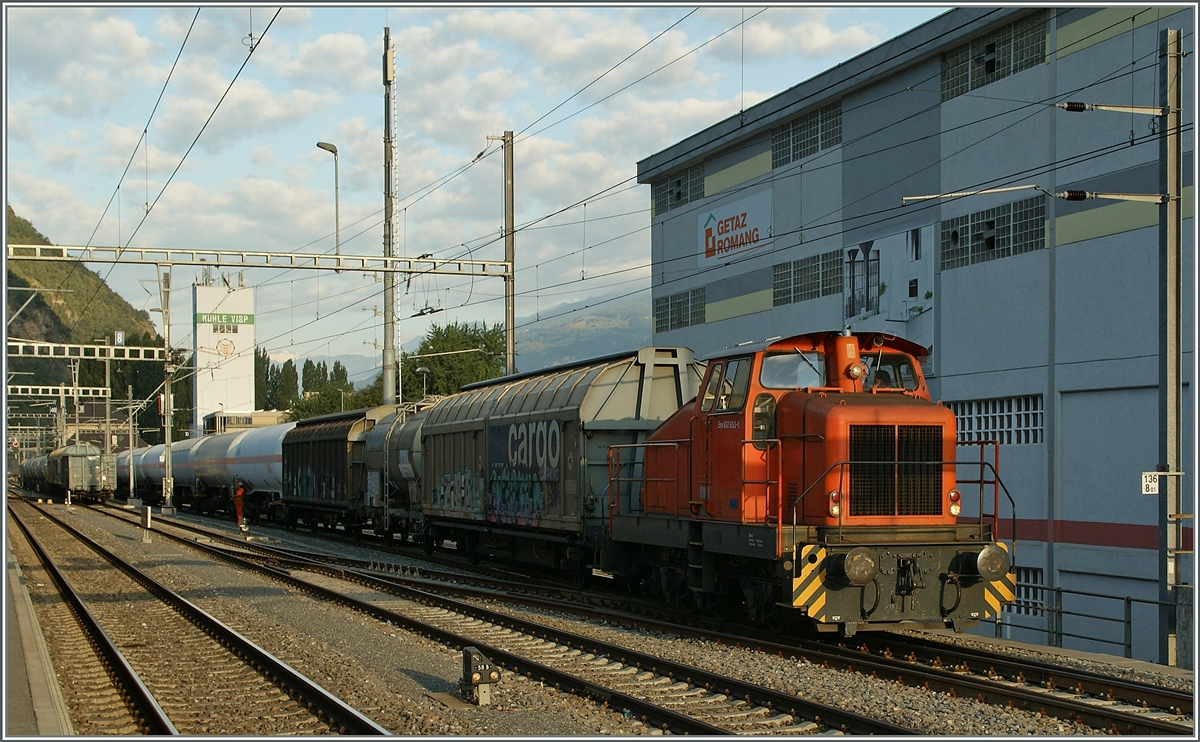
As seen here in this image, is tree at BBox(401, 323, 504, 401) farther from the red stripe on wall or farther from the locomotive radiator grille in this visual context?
the locomotive radiator grille

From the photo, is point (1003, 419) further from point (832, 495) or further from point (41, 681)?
point (41, 681)

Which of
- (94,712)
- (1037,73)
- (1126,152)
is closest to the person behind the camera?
(94,712)

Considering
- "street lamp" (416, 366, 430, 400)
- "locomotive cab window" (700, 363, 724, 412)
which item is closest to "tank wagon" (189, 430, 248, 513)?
"street lamp" (416, 366, 430, 400)

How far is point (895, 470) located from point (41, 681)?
8.76 meters

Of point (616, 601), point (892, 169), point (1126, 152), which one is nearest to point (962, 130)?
point (892, 169)

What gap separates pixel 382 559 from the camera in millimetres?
25531

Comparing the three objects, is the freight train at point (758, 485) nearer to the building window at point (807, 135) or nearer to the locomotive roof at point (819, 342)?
the locomotive roof at point (819, 342)

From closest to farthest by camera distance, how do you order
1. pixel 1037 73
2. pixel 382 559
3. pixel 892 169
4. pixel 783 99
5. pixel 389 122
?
pixel 1037 73
pixel 382 559
pixel 892 169
pixel 783 99
pixel 389 122

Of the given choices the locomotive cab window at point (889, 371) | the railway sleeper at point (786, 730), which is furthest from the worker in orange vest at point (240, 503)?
the railway sleeper at point (786, 730)

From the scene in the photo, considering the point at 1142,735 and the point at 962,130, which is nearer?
the point at 1142,735

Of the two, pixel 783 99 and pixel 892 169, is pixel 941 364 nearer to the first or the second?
pixel 892 169

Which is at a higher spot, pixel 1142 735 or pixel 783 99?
pixel 783 99

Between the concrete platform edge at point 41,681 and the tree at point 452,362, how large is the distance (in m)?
53.9

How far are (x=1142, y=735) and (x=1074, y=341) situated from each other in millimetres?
16036
